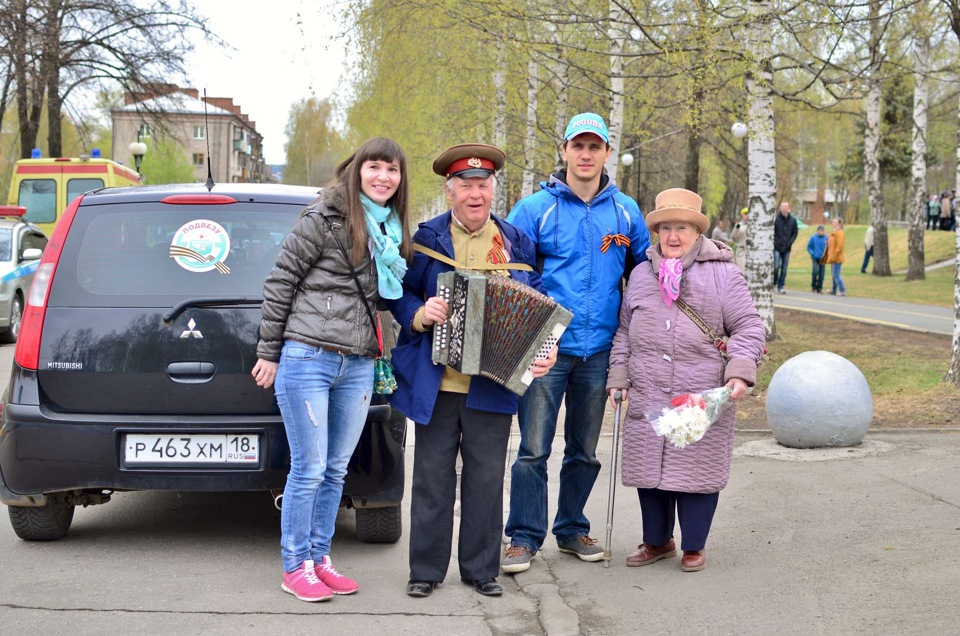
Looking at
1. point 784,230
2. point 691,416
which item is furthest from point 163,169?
point 691,416

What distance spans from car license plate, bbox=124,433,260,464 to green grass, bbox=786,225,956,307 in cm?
2035

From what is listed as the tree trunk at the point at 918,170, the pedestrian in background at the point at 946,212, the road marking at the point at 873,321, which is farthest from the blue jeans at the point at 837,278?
the pedestrian in background at the point at 946,212

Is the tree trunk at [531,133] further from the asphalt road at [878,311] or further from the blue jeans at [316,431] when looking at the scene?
the blue jeans at [316,431]

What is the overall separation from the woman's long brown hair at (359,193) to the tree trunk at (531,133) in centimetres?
1667

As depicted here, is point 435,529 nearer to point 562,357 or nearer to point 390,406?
point 390,406

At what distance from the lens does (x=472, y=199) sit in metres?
4.82

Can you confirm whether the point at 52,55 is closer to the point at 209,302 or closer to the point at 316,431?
the point at 209,302

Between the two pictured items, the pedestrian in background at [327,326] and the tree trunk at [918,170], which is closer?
the pedestrian in background at [327,326]

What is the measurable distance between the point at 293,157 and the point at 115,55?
89789 millimetres

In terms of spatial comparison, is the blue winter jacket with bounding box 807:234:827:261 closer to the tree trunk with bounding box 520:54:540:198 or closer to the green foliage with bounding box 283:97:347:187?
the tree trunk with bounding box 520:54:540:198

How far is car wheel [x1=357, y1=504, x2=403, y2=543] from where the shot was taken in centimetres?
561

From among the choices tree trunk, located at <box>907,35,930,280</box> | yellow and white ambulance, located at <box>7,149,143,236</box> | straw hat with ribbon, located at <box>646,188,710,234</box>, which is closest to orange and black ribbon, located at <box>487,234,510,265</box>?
straw hat with ribbon, located at <box>646,188,710,234</box>

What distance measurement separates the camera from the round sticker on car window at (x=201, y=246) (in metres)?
5.23

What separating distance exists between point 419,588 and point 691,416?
1.36 m
